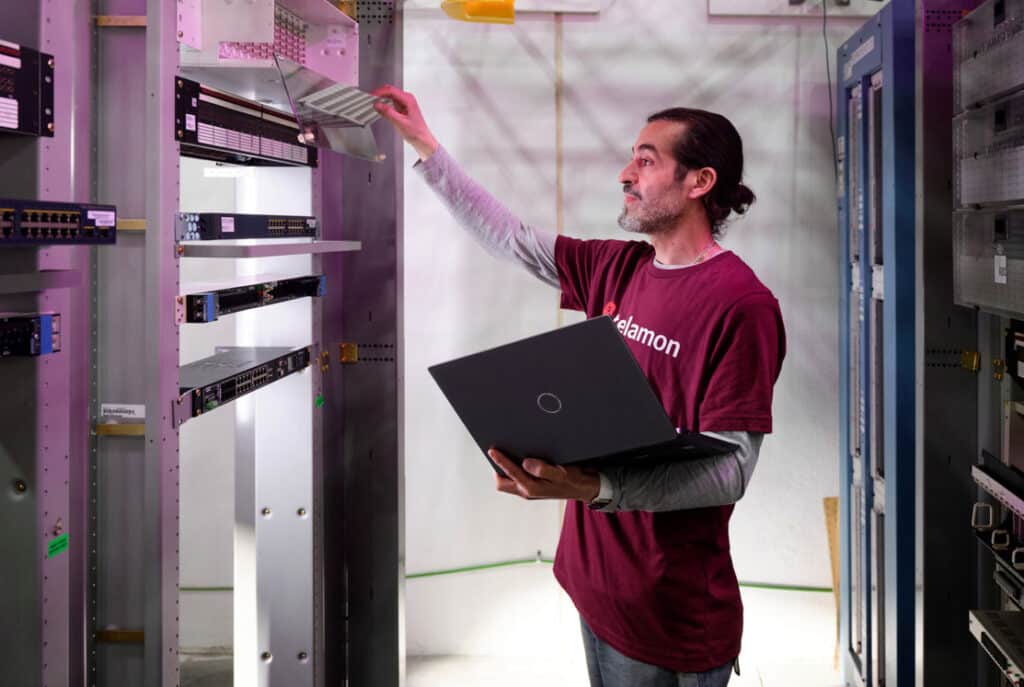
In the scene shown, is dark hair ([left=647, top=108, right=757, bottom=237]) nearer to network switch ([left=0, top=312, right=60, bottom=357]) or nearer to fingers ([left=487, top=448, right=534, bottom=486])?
fingers ([left=487, top=448, right=534, bottom=486])

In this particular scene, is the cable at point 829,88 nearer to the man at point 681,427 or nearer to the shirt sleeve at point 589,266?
the shirt sleeve at point 589,266

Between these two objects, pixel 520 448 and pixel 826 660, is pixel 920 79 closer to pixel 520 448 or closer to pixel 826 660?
pixel 520 448

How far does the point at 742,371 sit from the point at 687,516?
0.30 meters

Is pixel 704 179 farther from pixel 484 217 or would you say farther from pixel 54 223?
pixel 54 223

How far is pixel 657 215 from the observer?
2.00 metres

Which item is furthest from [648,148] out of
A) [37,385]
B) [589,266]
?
[37,385]

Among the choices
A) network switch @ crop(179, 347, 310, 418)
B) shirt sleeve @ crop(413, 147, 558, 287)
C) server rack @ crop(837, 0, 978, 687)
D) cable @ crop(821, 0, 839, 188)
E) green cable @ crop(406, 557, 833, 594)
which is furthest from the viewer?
green cable @ crop(406, 557, 833, 594)

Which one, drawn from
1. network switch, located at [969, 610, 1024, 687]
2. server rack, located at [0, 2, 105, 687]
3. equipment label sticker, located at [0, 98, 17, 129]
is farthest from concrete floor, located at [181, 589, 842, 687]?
equipment label sticker, located at [0, 98, 17, 129]

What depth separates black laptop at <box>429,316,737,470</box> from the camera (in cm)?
150

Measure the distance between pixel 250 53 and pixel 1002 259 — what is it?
1.95 m

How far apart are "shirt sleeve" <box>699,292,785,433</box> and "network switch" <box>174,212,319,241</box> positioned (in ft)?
3.58

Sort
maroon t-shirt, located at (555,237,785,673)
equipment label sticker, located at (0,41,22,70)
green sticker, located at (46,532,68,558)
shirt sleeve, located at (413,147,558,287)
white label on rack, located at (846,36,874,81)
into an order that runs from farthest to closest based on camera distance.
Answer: white label on rack, located at (846,36,874,81) → shirt sleeve, located at (413,147,558,287) → green sticker, located at (46,532,68,558) → maroon t-shirt, located at (555,237,785,673) → equipment label sticker, located at (0,41,22,70)

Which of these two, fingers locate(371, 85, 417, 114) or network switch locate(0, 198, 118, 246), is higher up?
fingers locate(371, 85, 417, 114)

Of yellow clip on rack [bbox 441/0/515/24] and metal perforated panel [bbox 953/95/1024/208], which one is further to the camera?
yellow clip on rack [bbox 441/0/515/24]
